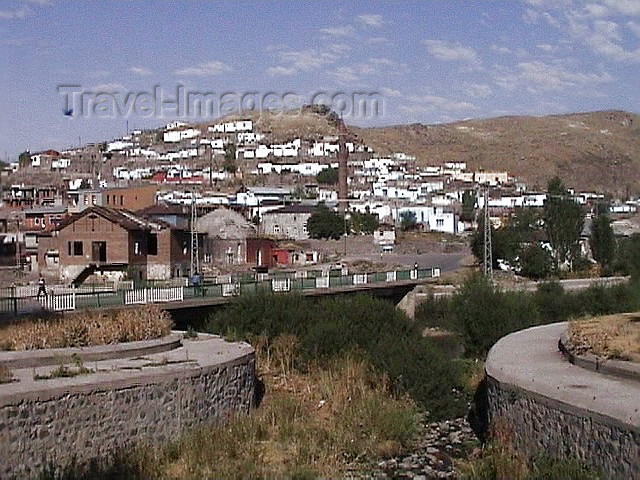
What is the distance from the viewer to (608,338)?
1648 centimetres

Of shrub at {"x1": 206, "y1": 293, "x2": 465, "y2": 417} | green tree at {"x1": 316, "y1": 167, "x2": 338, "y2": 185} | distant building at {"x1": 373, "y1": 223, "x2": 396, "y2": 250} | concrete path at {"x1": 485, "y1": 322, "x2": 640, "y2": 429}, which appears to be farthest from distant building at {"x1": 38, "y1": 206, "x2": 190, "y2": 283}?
green tree at {"x1": 316, "y1": 167, "x2": 338, "y2": 185}

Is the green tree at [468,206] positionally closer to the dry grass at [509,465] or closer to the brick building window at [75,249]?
the brick building window at [75,249]

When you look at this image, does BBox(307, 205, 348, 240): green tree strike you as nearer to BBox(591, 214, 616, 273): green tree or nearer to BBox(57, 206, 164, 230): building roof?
BBox(591, 214, 616, 273): green tree

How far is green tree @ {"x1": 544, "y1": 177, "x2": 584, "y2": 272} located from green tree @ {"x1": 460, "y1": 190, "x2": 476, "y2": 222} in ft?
114

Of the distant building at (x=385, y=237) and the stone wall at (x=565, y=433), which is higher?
the distant building at (x=385, y=237)

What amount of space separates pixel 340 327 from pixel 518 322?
333 inches

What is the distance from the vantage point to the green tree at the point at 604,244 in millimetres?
58281

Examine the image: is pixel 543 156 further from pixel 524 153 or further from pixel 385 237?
pixel 385 237

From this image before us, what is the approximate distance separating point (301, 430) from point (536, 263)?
43.9 m

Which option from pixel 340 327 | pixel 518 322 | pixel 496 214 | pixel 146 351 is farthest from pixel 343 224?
pixel 146 351

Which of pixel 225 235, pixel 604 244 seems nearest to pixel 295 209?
pixel 225 235

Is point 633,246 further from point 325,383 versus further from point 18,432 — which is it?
point 18,432

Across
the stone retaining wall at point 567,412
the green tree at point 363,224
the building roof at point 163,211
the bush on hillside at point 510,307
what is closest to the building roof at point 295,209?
the green tree at point 363,224

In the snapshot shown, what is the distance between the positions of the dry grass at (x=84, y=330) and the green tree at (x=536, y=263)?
40.7 metres
